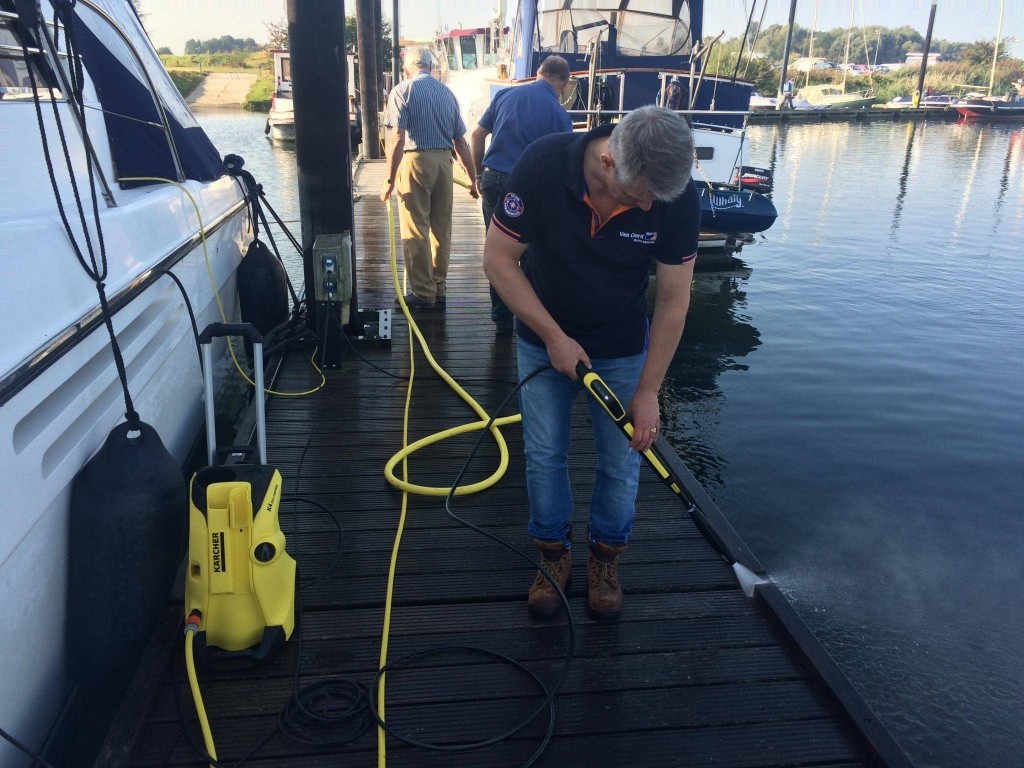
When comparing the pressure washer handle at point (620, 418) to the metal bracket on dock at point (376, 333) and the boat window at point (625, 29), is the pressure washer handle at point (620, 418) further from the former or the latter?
the boat window at point (625, 29)

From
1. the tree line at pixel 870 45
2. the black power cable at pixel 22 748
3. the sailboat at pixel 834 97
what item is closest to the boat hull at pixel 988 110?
the sailboat at pixel 834 97

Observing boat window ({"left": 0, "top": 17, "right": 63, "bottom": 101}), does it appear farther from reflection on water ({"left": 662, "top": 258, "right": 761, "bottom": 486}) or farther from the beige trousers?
reflection on water ({"left": 662, "top": 258, "right": 761, "bottom": 486})

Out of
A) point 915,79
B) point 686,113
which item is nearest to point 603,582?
point 686,113

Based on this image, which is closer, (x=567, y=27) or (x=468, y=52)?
(x=567, y=27)

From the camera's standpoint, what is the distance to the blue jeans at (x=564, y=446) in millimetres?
2477

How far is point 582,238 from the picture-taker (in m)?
2.26

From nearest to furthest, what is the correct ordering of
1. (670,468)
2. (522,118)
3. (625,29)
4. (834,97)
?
(670,468) < (522,118) < (625,29) < (834,97)

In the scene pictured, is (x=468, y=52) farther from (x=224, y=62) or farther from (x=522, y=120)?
(x=224, y=62)

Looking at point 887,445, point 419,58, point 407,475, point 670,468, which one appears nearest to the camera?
point 407,475

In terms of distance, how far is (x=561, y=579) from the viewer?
270 centimetres

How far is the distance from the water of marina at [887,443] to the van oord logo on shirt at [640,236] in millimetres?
2480

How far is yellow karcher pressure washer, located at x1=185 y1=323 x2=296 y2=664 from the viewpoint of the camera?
217 cm

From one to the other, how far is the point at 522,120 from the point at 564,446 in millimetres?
2909

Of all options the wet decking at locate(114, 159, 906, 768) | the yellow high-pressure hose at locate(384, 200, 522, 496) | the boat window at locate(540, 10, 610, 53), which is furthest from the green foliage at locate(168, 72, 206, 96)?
the wet decking at locate(114, 159, 906, 768)
